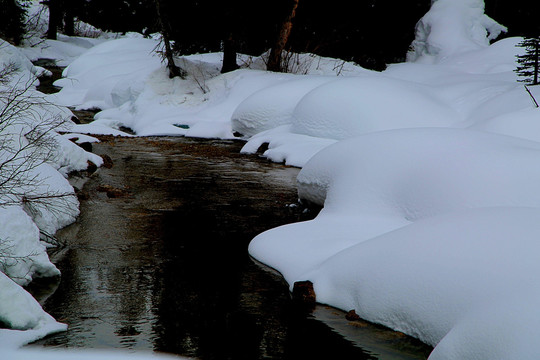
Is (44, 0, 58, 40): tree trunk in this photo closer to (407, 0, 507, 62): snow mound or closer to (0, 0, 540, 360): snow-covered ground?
(0, 0, 540, 360): snow-covered ground

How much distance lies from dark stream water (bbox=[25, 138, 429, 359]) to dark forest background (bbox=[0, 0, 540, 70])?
9.23m

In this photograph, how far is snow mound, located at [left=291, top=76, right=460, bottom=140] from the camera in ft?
43.0

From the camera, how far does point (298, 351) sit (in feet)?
15.2

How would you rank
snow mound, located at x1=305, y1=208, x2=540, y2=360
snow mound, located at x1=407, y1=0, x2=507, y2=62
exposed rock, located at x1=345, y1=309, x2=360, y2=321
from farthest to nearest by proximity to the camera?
snow mound, located at x1=407, y1=0, x2=507, y2=62
exposed rock, located at x1=345, y1=309, x2=360, y2=321
snow mound, located at x1=305, y1=208, x2=540, y2=360

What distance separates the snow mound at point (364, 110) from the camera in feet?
43.0

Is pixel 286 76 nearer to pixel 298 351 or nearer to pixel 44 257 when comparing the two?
pixel 44 257

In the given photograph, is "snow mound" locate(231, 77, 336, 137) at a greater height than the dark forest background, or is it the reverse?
the dark forest background

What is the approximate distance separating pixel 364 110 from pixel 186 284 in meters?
8.21

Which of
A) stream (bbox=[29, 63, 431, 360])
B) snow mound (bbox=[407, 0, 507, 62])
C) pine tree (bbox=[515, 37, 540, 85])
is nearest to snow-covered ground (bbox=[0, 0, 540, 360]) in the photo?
stream (bbox=[29, 63, 431, 360])

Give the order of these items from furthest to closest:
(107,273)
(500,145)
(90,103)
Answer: (90,103) < (500,145) < (107,273)

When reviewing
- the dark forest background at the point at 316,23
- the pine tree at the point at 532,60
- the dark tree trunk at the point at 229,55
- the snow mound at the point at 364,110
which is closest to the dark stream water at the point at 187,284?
the snow mound at the point at 364,110

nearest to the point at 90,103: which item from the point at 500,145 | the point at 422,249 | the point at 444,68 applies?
the point at 444,68

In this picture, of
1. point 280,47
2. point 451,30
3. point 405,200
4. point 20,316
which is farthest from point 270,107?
point 20,316

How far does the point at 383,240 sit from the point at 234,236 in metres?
2.49
